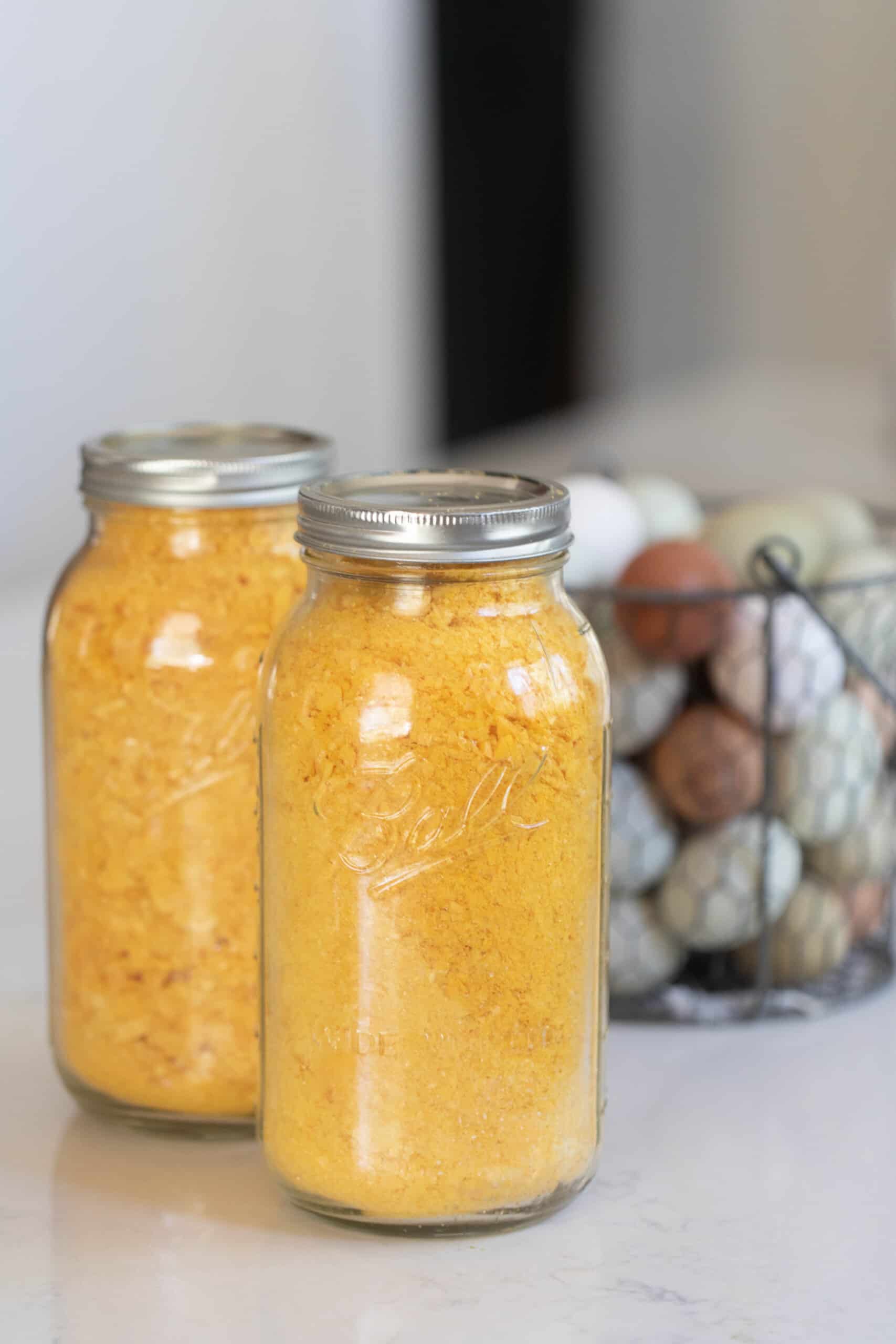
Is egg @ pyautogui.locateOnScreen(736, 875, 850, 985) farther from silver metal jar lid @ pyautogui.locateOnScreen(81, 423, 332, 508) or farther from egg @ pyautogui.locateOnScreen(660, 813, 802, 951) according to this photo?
silver metal jar lid @ pyautogui.locateOnScreen(81, 423, 332, 508)

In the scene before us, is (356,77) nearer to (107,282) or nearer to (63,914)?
(107,282)

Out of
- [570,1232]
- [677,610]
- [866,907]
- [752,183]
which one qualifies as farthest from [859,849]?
[752,183]

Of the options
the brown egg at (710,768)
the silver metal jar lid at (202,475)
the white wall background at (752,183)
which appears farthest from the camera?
the white wall background at (752,183)

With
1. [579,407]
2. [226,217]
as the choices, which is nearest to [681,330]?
[579,407]

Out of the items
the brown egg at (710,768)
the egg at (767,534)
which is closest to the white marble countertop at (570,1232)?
the brown egg at (710,768)

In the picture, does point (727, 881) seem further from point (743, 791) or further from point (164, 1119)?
point (164, 1119)

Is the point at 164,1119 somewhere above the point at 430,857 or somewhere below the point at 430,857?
below

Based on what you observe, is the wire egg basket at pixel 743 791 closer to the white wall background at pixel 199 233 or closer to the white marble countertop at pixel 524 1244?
the white marble countertop at pixel 524 1244
